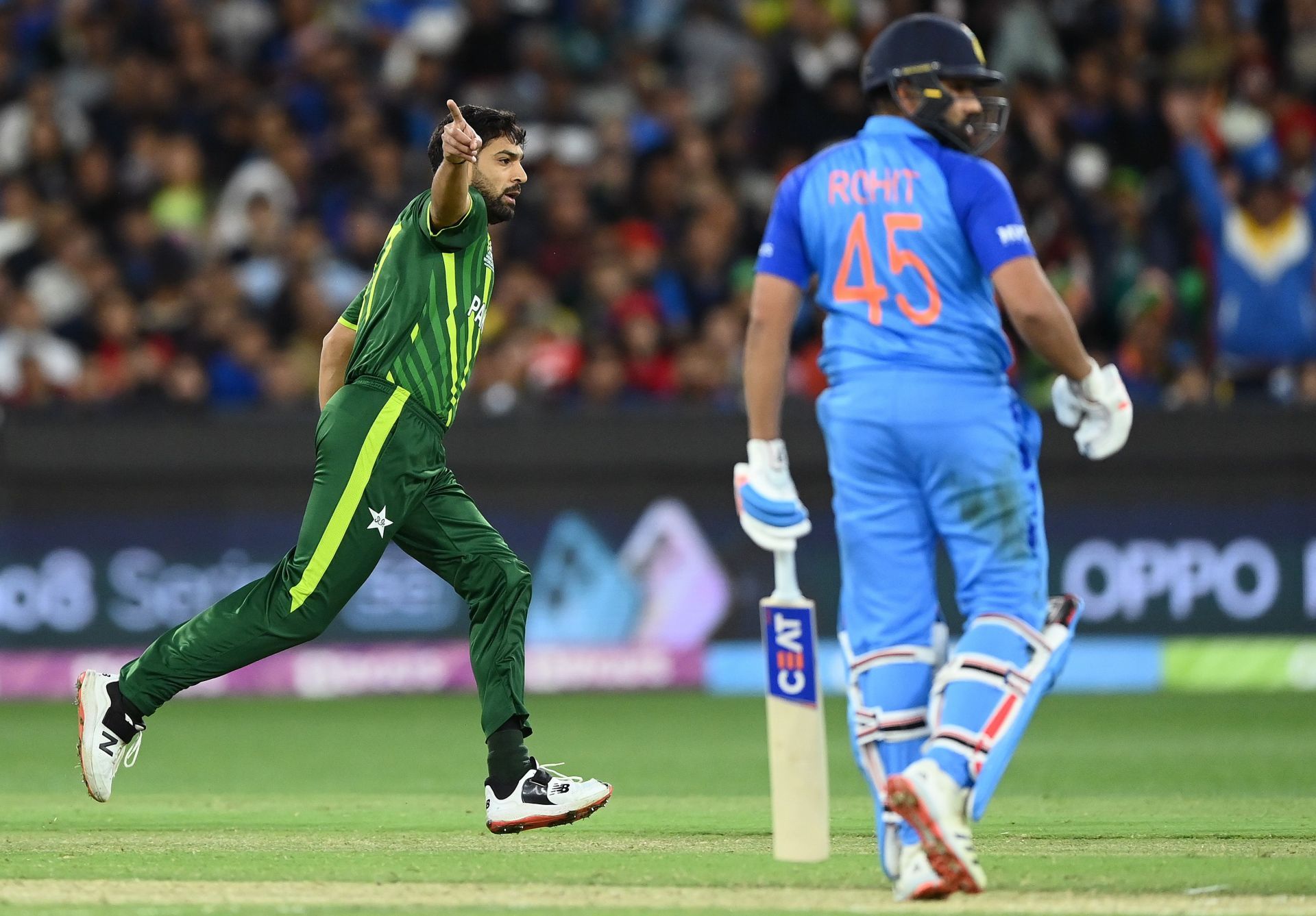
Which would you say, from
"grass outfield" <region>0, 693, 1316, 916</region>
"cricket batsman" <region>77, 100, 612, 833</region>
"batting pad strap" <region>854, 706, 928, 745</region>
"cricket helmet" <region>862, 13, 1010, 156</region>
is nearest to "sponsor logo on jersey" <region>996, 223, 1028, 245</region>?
"cricket helmet" <region>862, 13, 1010, 156</region>

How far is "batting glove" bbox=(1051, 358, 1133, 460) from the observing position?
17.4 ft

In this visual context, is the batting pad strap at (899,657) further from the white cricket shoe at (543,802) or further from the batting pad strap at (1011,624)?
the white cricket shoe at (543,802)

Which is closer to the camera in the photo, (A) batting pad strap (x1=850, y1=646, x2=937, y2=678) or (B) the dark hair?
(A) batting pad strap (x1=850, y1=646, x2=937, y2=678)

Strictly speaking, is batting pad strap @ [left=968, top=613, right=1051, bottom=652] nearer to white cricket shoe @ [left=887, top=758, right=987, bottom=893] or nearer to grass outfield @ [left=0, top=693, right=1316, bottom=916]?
white cricket shoe @ [left=887, top=758, right=987, bottom=893]

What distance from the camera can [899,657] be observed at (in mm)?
5191

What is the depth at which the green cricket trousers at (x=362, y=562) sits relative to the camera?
6.29 metres

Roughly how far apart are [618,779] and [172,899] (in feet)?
13.3

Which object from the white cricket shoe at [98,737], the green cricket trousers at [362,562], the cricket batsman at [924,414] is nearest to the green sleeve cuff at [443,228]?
the green cricket trousers at [362,562]

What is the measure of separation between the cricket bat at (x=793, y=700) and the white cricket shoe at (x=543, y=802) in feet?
3.45

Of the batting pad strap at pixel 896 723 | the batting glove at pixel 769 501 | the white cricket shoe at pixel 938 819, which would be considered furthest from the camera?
the batting glove at pixel 769 501

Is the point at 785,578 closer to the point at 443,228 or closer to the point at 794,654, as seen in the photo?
the point at 794,654

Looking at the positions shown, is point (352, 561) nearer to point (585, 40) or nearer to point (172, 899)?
point (172, 899)

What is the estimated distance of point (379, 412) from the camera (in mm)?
6336

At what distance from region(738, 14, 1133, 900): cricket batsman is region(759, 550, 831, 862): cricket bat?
0.12 m
